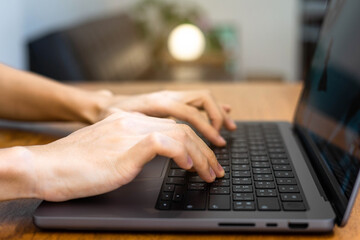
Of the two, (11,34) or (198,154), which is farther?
(11,34)

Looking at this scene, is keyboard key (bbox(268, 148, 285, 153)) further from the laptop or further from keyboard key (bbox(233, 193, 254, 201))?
keyboard key (bbox(233, 193, 254, 201))

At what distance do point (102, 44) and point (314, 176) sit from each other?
1992mm

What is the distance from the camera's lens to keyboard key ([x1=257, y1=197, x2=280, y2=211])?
0.54 m

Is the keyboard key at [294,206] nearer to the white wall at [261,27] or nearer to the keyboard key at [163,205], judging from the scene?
the keyboard key at [163,205]

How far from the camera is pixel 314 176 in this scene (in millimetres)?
652

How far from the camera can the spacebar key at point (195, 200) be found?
1.81 feet

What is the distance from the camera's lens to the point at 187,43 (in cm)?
305

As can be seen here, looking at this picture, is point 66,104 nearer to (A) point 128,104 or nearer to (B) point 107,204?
(A) point 128,104

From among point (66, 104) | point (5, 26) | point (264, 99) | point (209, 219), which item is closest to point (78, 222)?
point (209, 219)

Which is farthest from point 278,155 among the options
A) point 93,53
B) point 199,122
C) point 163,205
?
point 93,53

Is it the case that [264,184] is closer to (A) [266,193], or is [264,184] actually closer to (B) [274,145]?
(A) [266,193]

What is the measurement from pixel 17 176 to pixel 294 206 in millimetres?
314

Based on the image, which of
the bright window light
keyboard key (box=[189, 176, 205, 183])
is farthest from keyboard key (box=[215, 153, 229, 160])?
the bright window light

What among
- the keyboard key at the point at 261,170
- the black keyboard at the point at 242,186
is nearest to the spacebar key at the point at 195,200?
the black keyboard at the point at 242,186
